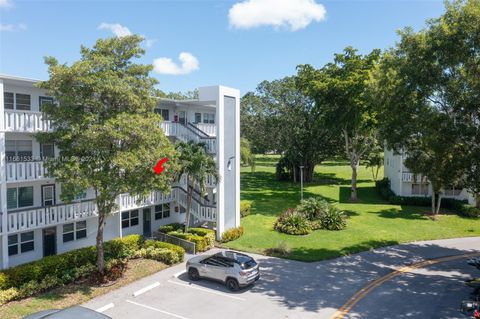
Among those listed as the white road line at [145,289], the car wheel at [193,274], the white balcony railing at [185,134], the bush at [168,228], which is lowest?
the white road line at [145,289]

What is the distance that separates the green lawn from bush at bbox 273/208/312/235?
586 millimetres

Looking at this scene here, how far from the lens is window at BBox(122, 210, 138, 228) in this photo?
2641 cm

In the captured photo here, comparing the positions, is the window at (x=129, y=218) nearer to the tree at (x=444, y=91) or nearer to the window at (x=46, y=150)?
the window at (x=46, y=150)

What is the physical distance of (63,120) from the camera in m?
17.5

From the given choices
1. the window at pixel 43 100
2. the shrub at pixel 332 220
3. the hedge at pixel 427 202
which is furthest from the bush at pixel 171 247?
the hedge at pixel 427 202

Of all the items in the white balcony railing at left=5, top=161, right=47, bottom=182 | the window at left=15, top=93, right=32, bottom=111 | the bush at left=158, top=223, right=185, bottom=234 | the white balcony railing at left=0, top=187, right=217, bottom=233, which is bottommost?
the bush at left=158, top=223, right=185, bottom=234

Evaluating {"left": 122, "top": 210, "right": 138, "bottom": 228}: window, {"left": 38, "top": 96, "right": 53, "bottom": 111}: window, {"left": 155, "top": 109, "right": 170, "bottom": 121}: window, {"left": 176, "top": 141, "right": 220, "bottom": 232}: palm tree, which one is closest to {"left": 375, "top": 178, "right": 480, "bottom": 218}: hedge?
{"left": 176, "top": 141, "right": 220, "bottom": 232}: palm tree

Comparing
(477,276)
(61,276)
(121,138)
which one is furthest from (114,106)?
(477,276)

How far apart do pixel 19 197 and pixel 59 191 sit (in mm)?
2318

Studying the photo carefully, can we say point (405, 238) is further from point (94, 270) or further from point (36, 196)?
point (36, 196)

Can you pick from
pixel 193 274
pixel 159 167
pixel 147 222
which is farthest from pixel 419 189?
pixel 159 167

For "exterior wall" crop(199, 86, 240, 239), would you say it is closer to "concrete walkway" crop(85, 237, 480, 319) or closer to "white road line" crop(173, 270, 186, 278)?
"concrete walkway" crop(85, 237, 480, 319)

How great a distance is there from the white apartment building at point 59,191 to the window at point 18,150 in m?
0.05

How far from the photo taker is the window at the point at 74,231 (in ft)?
74.1
